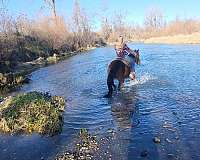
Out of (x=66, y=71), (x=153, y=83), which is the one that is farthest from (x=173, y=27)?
(x=153, y=83)

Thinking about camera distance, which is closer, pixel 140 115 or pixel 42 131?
pixel 42 131

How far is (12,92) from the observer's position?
21234 mm

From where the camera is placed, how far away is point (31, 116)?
1255cm

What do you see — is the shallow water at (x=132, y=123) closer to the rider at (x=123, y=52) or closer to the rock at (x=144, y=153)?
the rock at (x=144, y=153)

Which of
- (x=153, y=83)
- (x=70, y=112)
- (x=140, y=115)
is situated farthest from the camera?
(x=153, y=83)

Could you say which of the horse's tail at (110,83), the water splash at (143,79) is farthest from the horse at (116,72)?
the water splash at (143,79)

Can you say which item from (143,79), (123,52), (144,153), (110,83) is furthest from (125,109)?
(143,79)

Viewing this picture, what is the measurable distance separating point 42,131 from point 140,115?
3735 millimetres

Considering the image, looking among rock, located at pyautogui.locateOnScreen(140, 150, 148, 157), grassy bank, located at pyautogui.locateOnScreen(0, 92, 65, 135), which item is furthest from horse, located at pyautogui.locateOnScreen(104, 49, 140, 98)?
rock, located at pyautogui.locateOnScreen(140, 150, 148, 157)

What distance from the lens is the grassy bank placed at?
11864mm

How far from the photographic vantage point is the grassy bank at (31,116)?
11864mm

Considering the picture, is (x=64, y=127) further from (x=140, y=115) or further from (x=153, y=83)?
(x=153, y=83)

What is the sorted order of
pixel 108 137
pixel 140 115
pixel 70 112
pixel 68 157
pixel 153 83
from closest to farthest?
1. pixel 68 157
2. pixel 108 137
3. pixel 140 115
4. pixel 70 112
5. pixel 153 83

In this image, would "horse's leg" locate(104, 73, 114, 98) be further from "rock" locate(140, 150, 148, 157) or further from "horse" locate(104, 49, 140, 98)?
"rock" locate(140, 150, 148, 157)
